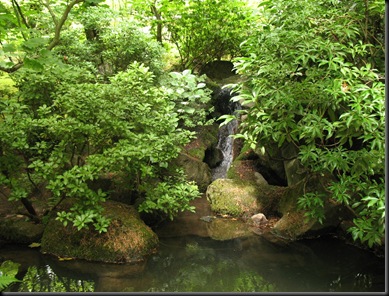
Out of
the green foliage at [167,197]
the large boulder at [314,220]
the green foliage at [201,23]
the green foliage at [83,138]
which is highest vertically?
the green foliage at [201,23]

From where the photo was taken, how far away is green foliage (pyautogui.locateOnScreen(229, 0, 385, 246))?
150 inches

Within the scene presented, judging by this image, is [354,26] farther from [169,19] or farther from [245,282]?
[169,19]

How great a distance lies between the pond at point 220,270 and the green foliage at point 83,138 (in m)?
0.71

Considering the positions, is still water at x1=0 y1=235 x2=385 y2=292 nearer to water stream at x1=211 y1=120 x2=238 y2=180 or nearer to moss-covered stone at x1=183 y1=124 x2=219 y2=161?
moss-covered stone at x1=183 y1=124 x2=219 y2=161

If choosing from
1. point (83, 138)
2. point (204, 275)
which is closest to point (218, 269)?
point (204, 275)

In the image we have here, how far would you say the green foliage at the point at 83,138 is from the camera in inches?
197

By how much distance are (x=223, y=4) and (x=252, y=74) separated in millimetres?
6755

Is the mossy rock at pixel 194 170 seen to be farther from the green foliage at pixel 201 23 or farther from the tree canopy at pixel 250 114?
the green foliage at pixel 201 23

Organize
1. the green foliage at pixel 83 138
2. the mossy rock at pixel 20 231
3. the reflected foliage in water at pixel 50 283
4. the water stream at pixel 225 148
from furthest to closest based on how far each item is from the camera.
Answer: the water stream at pixel 225 148, the mossy rock at pixel 20 231, the green foliage at pixel 83 138, the reflected foliage in water at pixel 50 283

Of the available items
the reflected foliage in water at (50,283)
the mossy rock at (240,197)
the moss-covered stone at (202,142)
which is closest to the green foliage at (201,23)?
the moss-covered stone at (202,142)

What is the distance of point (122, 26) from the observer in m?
8.68

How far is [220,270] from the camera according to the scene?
5.02 metres

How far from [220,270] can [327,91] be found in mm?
3014

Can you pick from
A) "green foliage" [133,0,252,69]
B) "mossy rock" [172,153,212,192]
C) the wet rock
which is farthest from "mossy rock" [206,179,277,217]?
"green foliage" [133,0,252,69]
